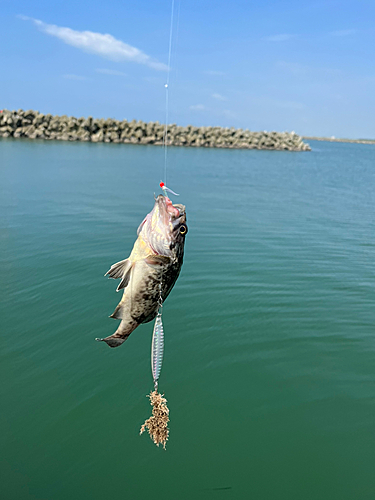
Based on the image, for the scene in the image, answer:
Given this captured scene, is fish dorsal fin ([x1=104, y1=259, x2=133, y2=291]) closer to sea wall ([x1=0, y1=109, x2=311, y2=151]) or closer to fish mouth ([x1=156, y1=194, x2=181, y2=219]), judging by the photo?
fish mouth ([x1=156, y1=194, x2=181, y2=219])

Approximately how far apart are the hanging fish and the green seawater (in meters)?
2.33

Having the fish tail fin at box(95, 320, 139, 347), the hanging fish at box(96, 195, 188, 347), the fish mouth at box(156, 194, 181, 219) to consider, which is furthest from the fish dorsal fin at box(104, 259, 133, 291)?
the fish mouth at box(156, 194, 181, 219)

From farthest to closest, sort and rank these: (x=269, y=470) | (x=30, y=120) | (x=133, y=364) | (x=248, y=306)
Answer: (x=30, y=120) → (x=248, y=306) → (x=133, y=364) → (x=269, y=470)

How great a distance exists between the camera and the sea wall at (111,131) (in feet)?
152

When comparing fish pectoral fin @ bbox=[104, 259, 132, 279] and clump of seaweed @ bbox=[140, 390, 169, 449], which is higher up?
fish pectoral fin @ bbox=[104, 259, 132, 279]

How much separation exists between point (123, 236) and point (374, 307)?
24.7 ft

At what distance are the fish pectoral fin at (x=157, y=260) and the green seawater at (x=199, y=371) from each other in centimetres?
296

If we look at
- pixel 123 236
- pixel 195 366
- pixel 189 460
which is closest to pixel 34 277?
pixel 123 236

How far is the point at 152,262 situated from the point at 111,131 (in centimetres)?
5059

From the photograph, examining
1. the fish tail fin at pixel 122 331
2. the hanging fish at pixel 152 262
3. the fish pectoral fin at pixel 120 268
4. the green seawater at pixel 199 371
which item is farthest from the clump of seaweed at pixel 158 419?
the fish pectoral fin at pixel 120 268

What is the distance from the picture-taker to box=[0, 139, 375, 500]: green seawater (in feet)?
17.7

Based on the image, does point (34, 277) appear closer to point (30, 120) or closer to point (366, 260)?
point (366, 260)

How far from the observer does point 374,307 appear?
31.8ft

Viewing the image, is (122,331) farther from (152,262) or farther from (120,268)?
(152,262)
